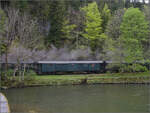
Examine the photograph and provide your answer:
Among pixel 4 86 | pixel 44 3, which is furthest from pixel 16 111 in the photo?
pixel 44 3

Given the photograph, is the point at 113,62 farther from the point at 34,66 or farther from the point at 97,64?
the point at 34,66

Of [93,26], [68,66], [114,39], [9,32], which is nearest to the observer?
[9,32]

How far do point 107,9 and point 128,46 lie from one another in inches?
317

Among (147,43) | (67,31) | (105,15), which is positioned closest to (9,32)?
(67,31)

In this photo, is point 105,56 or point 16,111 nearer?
point 16,111

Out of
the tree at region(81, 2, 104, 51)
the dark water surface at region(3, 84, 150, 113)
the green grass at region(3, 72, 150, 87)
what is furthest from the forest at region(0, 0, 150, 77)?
A: the dark water surface at region(3, 84, 150, 113)

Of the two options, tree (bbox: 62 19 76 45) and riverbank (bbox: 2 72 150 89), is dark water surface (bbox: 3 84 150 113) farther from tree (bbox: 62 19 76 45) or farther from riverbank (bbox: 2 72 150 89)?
tree (bbox: 62 19 76 45)

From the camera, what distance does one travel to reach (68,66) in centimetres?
3136

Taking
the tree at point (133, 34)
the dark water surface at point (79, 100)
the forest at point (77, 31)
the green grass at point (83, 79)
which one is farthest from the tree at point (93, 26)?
the dark water surface at point (79, 100)

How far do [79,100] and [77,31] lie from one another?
21.8 m

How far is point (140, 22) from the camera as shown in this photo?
29.7 metres

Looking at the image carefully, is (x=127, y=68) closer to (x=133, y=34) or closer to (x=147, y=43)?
(x=133, y=34)

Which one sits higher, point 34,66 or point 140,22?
point 140,22

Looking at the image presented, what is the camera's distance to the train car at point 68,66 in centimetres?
3091
